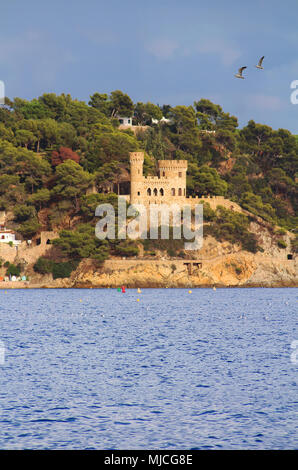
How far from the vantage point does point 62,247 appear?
77938 mm

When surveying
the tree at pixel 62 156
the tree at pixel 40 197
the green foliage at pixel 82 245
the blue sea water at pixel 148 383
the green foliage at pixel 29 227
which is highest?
the tree at pixel 62 156

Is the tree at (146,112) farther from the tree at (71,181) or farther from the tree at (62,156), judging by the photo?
the tree at (71,181)

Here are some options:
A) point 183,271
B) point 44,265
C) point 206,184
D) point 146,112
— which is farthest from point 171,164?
point 146,112

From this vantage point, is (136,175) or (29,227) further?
(136,175)

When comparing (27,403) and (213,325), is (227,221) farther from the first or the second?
(27,403)

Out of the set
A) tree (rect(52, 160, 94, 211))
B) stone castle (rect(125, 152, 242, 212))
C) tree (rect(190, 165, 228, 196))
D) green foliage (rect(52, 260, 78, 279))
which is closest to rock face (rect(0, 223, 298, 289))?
green foliage (rect(52, 260, 78, 279))

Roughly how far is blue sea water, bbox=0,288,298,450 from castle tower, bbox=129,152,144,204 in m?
36.8

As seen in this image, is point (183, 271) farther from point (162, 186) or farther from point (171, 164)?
point (171, 164)

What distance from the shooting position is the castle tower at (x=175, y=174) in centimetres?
8525

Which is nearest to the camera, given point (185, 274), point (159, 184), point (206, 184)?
point (185, 274)

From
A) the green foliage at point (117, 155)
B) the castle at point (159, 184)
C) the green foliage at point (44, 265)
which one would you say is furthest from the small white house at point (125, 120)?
the green foliage at point (44, 265)

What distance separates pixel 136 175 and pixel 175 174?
458 centimetres

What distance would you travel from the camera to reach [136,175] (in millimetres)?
83812

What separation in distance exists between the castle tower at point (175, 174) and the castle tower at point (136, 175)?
9.17 feet
